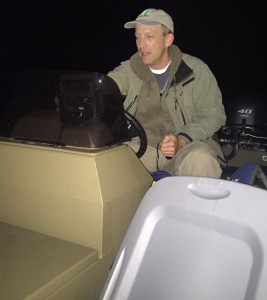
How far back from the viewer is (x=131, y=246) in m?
0.85

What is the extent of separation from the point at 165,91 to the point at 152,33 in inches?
13.2

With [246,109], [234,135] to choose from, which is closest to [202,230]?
[234,135]

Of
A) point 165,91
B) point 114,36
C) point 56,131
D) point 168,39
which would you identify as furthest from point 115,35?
point 56,131

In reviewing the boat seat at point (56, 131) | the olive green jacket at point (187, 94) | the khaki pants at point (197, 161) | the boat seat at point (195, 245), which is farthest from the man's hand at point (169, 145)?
the boat seat at point (195, 245)

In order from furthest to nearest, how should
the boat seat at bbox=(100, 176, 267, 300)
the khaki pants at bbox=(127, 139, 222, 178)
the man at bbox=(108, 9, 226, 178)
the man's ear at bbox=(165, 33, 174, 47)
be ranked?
1. the man's ear at bbox=(165, 33, 174, 47)
2. the man at bbox=(108, 9, 226, 178)
3. the khaki pants at bbox=(127, 139, 222, 178)
4. the boat seat at bbox=(100, 176, 267, 300)

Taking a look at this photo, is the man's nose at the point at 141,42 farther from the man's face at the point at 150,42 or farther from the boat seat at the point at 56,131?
the boat seat at the point at 56,131

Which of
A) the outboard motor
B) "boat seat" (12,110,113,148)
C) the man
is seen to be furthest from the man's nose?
the outboard motor

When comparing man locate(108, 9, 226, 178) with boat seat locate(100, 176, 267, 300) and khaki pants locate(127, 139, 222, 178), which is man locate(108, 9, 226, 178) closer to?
khaki pants locate(127, 139, 222, 178)

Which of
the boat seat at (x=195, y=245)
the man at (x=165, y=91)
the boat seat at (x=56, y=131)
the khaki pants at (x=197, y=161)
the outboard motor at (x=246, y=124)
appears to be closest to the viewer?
the boat seat at (x=195, y=245)

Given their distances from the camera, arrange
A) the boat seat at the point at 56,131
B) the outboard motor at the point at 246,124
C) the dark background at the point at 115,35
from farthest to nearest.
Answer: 1. the dark background at the point at 115,35
2. the outboard motor at the point at 246,124
3. the boat seat at the point at 56,131

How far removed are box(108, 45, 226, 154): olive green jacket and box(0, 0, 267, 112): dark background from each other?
4.64 meters

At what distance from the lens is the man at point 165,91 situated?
1.72 metres

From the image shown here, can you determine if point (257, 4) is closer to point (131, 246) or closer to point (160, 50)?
point (160, 50)

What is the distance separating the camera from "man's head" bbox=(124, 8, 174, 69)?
1761mm
